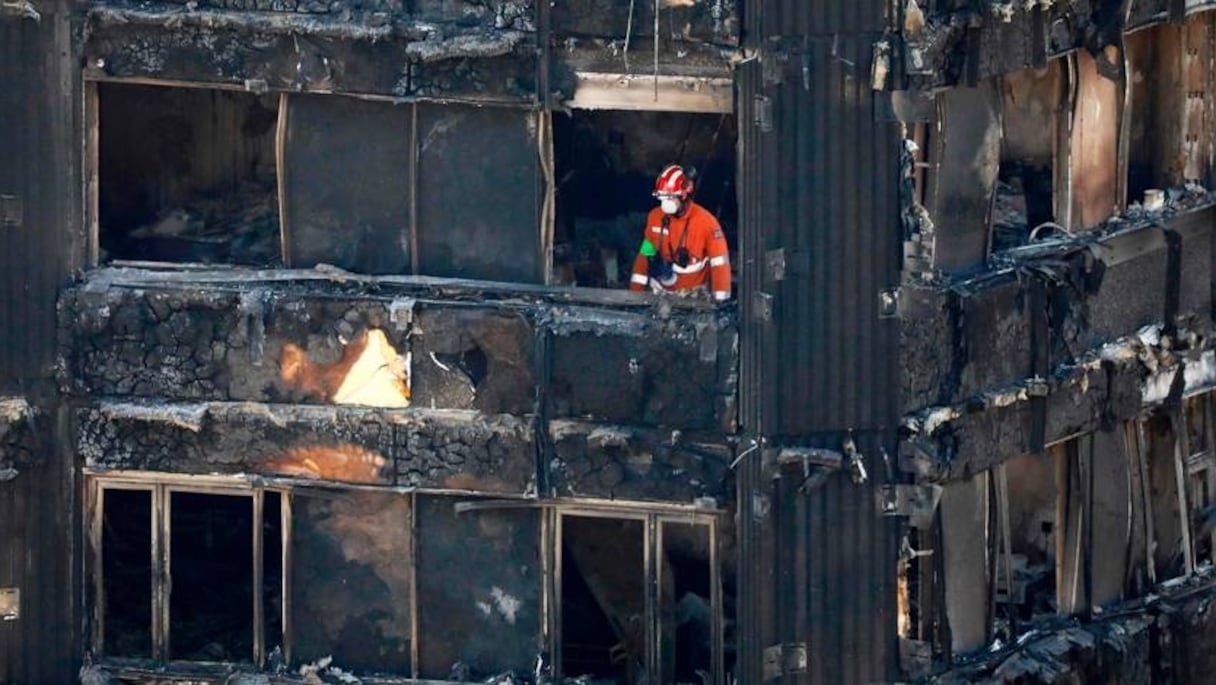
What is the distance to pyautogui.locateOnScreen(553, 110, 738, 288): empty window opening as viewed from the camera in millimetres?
26047

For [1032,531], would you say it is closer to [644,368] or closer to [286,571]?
[644,368]

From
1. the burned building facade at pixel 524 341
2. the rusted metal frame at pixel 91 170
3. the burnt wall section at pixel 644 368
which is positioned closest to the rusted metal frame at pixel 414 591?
the burned building facade at pixel 524 341

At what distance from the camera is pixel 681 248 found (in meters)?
25.5

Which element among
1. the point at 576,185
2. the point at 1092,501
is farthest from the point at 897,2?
Result: the point at 1092,501

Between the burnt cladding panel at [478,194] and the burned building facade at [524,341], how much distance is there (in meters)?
0.02

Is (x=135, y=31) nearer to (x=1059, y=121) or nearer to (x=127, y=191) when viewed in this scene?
(x=127, y=191)

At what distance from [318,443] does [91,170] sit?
2460 millimetres

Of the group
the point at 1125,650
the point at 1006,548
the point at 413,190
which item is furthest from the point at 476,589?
the point at 1125,650

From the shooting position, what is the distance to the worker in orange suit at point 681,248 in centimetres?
2531

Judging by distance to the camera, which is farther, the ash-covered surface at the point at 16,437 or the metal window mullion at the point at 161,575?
the metal window mullion at the point at 161,575

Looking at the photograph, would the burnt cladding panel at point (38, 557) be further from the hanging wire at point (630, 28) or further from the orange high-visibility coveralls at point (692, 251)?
the hanging wire at point (630, 28)

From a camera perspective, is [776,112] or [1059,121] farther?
[1059,121]

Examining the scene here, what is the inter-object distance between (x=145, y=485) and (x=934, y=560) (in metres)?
5.50

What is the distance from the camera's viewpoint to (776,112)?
2456cm
